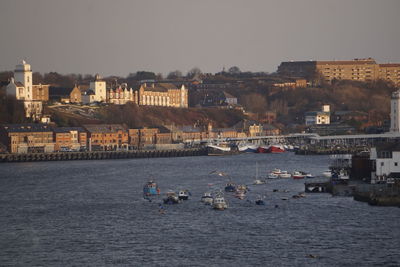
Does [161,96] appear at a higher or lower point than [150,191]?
higher

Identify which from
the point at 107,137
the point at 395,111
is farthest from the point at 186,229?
the point at 107,137

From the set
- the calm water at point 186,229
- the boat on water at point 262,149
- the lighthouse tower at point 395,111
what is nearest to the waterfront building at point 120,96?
the boat on water at point 262,149

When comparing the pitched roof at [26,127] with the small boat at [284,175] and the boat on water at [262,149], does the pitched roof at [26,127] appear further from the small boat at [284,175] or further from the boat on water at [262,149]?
the small boat at [284,175]

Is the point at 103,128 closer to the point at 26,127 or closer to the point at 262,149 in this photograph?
the point at 26,127

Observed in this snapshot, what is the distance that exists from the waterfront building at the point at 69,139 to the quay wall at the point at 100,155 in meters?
2.95

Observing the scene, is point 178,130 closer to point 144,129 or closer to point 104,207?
point 144,129

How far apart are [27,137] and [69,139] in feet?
14.4

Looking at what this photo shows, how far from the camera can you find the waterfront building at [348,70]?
15275 centimetres

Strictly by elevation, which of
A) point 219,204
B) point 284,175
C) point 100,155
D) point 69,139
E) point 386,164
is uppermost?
point 69,139

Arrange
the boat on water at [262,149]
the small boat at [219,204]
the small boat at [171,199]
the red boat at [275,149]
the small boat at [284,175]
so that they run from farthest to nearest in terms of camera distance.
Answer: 1. the red boat at [275,149]
2. the boat on water at [262,149]
3. the small boat at [284,175]
4. the small boat at [171,199]
5. the small boat at [219,204]

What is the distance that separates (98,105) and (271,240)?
233 ft

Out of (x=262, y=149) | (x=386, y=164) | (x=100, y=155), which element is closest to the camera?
(x=386, y=164)

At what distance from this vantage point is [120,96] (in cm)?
10800

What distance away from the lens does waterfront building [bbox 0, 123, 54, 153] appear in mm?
79188
